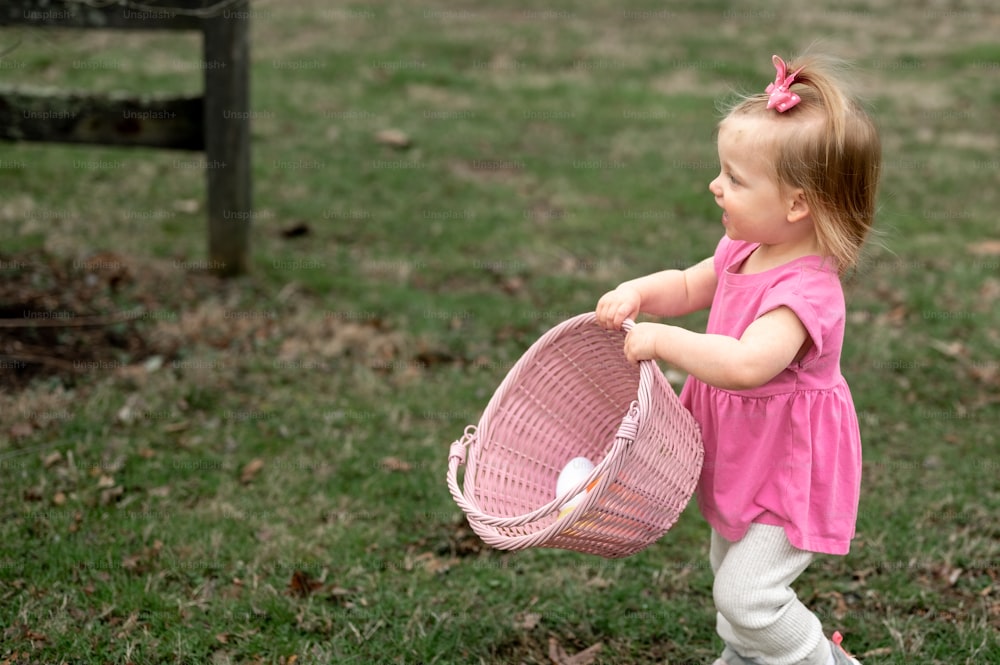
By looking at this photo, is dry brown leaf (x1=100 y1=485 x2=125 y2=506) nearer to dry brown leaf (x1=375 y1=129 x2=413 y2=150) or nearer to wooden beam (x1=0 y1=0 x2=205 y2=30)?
wooden beam (x1=0 y1=0 x2=205 y2=30)

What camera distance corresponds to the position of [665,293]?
8.98 ft

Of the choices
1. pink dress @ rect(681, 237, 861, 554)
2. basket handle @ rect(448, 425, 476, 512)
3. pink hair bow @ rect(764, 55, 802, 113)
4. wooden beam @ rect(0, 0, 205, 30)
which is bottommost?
basket handle @ rect(448, 425, 476, 512)

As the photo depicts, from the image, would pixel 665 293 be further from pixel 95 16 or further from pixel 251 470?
pixel 95 16

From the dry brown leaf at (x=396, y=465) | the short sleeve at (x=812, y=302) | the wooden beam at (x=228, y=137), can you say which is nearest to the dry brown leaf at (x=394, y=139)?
the wooden beam at (x=228, y=137)

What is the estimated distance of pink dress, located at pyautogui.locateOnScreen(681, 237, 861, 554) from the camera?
243 centimetres

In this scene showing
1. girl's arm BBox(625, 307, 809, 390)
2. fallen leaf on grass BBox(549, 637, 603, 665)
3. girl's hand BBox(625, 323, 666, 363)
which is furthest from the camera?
fallen leaf on grass BBox(549, 637, 603, 665)

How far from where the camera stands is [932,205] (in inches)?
289

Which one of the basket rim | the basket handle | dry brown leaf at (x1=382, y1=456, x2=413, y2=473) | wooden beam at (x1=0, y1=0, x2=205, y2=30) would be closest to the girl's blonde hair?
the basket rim

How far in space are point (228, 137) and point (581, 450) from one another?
10.5 feet

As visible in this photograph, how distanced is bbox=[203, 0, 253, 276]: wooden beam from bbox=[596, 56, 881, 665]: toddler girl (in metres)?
3.37

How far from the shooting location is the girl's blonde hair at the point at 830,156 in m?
2.31

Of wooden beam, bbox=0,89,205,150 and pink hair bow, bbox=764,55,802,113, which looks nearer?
pink hair bow, bbox=764,55,802,113

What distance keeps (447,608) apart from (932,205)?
555 centimetres

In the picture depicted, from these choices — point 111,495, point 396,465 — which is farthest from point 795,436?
point 111,495
